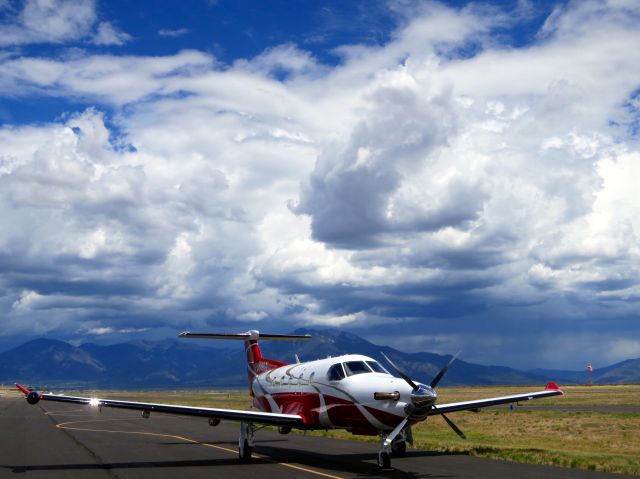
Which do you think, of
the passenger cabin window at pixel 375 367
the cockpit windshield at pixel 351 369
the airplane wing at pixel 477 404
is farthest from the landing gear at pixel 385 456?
the cockpit windshield at pixel 351 369

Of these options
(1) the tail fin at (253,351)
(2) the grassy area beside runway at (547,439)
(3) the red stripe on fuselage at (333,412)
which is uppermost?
(1) the tail fin at (253,351)

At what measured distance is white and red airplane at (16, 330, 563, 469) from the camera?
21.7m

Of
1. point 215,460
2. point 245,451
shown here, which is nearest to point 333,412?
point 245,451

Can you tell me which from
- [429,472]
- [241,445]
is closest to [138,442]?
[241,445]

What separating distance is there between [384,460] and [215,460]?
23.7ft

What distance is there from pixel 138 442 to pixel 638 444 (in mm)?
23151

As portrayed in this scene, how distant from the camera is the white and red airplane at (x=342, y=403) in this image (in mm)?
21656

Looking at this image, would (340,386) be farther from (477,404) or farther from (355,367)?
(477,404)

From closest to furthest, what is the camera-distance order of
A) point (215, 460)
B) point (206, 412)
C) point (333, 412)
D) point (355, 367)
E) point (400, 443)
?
point (333, 412) < point (400, 443) < point (355, 367) < point (206, 412) < point (215, 460)

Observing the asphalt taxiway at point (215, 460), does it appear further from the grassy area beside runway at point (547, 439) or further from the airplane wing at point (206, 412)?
the grassy area beside runway at point (547, 439)

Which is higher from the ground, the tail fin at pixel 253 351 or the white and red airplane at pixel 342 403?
the tail fin at pixel 253 351

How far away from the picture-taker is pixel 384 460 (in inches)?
827

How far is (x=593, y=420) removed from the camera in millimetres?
44656

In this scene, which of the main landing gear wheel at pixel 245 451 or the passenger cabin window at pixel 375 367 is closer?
the passenger cabin window at pixel 375 367
